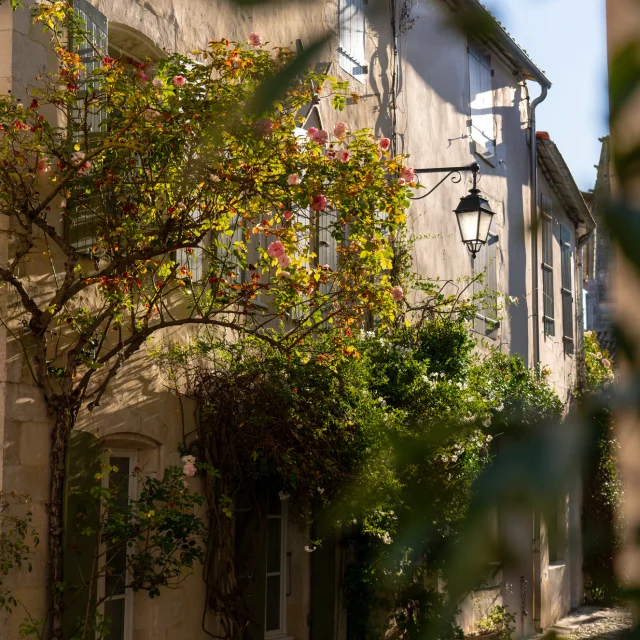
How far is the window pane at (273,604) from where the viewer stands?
335 inches

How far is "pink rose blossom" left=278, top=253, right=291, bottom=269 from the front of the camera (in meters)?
6.37

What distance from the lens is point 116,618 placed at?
6.95 meters

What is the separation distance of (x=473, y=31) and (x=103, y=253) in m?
6.06

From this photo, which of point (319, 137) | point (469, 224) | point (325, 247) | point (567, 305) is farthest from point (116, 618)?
point (567, 305)

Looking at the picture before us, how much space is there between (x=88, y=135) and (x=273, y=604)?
417 cm

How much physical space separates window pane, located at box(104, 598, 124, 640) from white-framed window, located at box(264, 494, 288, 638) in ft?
5.52

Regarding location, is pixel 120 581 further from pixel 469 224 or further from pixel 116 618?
pixel 469 224

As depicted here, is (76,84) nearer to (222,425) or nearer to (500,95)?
(222,425)

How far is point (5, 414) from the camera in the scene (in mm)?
5867

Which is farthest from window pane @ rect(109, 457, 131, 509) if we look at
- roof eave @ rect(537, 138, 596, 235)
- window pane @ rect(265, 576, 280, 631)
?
roof eave @ rect(537, 138, 596, 235)

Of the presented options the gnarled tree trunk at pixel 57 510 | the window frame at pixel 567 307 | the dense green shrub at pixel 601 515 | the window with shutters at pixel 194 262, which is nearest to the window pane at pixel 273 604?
the window with shutters at pixel 194 262

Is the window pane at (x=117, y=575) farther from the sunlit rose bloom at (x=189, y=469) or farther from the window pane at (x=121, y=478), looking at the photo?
the sunlit rose bloom at (x=189, y=469)

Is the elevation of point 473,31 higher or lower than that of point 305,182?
lower

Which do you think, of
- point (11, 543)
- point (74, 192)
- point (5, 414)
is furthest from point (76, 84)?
point (11, 543)
